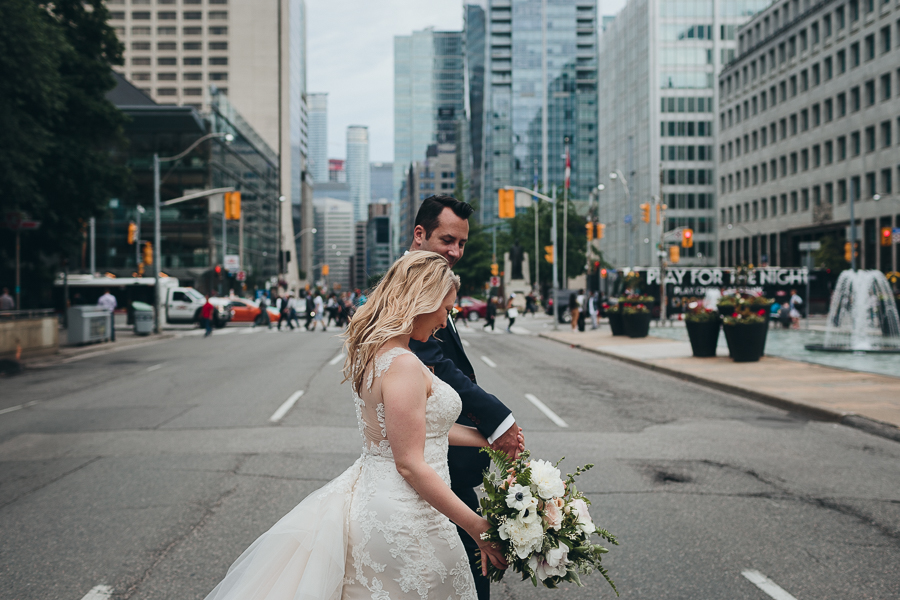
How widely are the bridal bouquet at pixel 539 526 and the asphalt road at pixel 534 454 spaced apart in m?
1.99

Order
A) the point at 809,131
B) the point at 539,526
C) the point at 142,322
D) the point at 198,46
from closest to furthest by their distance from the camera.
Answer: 1. the point at 539,526
2. the point at 142,322
3. the point at 809,131
4. the point at 198,46

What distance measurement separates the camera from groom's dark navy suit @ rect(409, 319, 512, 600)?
113 inches


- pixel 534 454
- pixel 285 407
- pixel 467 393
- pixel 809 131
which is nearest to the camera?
pixel 467 393

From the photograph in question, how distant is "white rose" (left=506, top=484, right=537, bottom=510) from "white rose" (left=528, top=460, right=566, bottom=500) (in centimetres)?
4

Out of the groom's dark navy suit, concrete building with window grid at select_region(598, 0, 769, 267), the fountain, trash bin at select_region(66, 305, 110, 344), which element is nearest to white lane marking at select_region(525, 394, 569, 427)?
the groom's dark navy suit

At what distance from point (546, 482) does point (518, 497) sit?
0.36ft

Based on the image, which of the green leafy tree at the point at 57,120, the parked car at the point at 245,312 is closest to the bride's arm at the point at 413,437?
the green leafy tree at the point at 57,120

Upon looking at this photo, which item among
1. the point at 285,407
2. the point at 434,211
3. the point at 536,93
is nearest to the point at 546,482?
the point at 434,211

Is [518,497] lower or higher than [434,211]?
lower

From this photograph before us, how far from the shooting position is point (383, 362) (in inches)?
99.1

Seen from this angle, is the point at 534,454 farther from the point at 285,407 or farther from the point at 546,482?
the point at 546,482

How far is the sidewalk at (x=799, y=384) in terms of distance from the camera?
32.7 feet

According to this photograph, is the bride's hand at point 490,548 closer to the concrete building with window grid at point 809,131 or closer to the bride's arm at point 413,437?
the bride's arm at point 413,437

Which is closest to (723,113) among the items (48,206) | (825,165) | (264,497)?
(825,165)
